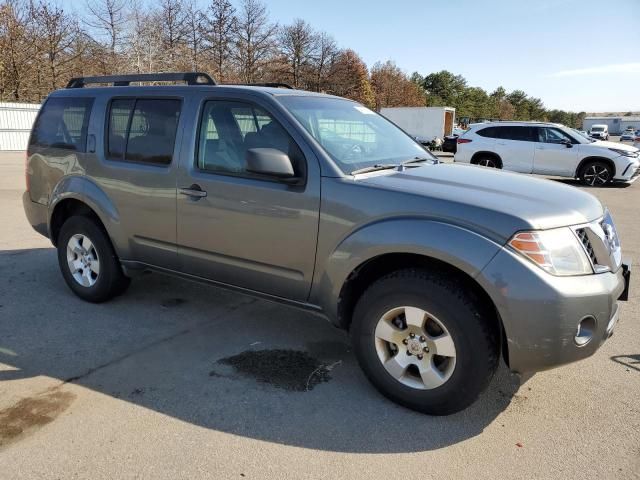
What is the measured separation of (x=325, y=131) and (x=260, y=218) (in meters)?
0.75

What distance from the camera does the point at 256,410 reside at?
3033 millimetres

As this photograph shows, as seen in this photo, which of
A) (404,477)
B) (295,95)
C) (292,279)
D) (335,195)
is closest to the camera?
(404,477)

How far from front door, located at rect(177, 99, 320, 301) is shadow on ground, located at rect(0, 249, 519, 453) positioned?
Result: 552mm

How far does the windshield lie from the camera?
345cm

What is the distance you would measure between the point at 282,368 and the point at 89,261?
2221 mm

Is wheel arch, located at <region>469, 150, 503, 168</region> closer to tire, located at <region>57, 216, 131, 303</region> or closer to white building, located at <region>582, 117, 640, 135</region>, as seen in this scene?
tire, located at <region>57, 216, 131, 303</region>

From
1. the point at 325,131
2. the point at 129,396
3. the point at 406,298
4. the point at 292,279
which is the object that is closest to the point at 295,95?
the point at 325,131

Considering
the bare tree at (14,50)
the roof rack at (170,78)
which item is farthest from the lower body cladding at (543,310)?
the bare tree at (14,50)

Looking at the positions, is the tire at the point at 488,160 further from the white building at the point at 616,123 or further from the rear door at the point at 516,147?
the white building at the point at 616,123

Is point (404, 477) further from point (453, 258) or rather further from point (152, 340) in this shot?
point (152, 340)

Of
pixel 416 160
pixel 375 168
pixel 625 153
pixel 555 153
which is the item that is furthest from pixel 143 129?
Answer: pixel 625 153

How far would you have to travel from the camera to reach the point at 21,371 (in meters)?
3.45

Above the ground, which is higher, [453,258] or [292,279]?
[453,258]

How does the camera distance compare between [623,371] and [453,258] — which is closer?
[453,258]
